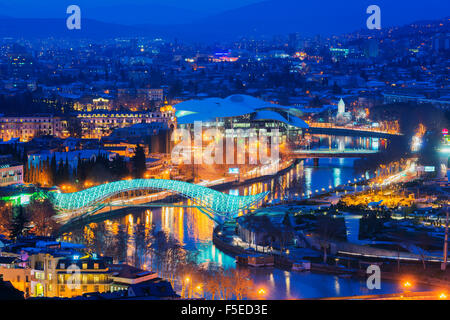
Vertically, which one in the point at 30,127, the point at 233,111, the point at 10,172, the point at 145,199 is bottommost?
the point at 145,199

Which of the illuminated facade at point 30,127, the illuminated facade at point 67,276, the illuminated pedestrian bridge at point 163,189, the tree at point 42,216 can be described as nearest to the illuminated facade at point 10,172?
the illuminated pedestrian bridge at point 163,189

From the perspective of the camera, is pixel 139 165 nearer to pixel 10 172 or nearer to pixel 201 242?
pixel 10 172

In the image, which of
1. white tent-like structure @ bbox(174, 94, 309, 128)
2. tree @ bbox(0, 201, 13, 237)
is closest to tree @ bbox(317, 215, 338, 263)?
tree @ bbox(0, 201, 13, 237)

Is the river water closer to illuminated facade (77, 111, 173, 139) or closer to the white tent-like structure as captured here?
the white tent-like structure

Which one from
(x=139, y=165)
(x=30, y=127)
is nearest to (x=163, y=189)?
(x=139, y=165)

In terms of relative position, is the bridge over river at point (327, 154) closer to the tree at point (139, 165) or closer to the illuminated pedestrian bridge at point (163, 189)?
the tree at point (139, 165)

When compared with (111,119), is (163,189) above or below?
below

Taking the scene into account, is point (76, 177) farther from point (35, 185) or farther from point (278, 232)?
point (278, 232)
